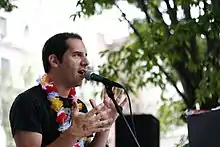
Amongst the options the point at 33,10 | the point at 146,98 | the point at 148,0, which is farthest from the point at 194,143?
the point at 33,10

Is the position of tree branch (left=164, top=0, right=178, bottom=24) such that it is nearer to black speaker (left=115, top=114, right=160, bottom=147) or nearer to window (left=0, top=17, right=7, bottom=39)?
black speaker (left=115, top=114, right=160, bottom=147)

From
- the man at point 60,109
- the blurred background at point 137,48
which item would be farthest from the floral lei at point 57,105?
the blurred background at point 137,48

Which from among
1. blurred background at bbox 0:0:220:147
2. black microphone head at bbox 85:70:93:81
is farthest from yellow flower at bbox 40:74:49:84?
blurred background at bbox 0:0:220:147

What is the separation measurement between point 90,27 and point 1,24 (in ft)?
2.25

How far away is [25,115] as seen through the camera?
1768 mm

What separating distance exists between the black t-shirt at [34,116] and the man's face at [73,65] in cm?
11

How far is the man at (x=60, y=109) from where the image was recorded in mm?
1660

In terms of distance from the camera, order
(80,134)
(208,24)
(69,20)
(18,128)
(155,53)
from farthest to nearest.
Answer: (69,20) → (155,53) → (208,24) → (18,128) → (80,134)

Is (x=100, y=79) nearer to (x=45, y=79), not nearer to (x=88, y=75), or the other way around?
(x=88, y=75)

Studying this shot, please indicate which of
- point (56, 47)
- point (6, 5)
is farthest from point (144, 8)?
point (56, 47)

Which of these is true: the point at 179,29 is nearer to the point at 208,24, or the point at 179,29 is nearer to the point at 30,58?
Result: the point at 208,24

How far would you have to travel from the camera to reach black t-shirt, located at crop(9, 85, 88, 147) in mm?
1757

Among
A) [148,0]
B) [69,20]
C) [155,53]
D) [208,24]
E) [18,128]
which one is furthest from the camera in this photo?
[69,20]

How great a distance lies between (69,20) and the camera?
372 cm
